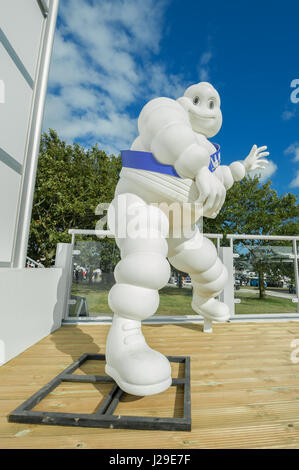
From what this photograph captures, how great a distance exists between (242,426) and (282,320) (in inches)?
105

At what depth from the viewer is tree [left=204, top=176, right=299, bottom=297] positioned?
11750mm

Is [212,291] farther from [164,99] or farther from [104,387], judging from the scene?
[164,99]

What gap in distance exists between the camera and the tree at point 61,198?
404 inches

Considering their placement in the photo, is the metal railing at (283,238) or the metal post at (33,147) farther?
the metal railing at (283,238)

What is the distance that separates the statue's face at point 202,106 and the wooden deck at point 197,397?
5.44 ft

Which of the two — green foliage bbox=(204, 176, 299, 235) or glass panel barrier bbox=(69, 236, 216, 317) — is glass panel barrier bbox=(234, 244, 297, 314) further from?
green foliage bbox=(204, 176, 299, 235)

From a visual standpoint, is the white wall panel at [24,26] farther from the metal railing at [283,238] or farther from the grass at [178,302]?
the metal railing at [283,238]

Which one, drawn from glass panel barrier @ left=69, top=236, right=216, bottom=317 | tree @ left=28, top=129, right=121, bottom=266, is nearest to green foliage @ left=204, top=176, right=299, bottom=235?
tree @ left=28, top=129, right=121, bottom=266

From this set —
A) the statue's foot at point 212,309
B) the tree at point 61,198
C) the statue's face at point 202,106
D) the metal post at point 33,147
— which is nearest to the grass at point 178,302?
the statue's foot at point 212,309

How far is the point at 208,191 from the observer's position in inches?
59.2

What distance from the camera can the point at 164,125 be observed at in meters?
1.48

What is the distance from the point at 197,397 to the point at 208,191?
108 centimetres

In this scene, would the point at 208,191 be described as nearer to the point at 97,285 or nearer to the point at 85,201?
the point at 97,285

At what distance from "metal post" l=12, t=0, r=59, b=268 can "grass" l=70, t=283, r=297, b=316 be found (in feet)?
3.32
